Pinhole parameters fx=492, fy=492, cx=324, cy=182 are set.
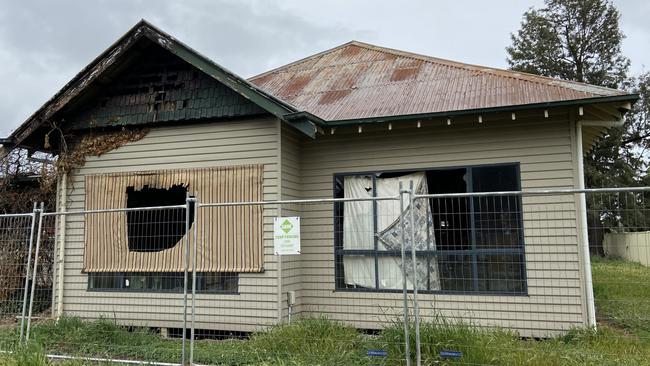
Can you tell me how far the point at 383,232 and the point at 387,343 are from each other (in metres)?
2.91

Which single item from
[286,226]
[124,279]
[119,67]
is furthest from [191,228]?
[119,67]

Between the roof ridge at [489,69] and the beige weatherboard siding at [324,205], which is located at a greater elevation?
the roof ridge at [489,69]

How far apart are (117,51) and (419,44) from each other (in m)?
28.0

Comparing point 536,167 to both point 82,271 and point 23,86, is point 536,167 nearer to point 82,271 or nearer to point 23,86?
point 82,271

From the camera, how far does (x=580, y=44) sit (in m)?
32.9

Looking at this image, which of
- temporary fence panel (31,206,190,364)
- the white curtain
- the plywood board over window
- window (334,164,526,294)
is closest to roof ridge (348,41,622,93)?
window (334,164,526,294)

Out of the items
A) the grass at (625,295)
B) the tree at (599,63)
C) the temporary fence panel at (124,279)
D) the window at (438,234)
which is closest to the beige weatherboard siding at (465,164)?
the window at (438,234)

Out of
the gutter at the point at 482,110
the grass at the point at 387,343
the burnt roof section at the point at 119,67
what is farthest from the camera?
the burnt roof section at the point at 119,67

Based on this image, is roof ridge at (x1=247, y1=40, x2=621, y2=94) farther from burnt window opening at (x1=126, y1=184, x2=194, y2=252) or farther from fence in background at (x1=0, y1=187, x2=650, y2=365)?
burnt window opening at (x1=126, y1=184, x2=194, y2=252)

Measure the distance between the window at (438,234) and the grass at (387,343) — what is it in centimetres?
144

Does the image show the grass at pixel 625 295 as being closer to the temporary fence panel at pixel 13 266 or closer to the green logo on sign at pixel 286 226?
the green logo on sign at pixel 286 226

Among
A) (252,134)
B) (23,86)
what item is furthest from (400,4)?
(23,86)

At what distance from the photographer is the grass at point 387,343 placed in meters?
5.31

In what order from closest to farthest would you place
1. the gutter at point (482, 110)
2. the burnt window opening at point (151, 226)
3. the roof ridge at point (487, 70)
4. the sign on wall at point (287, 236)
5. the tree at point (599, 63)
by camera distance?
the sign on wall at point (287, 236), the gutter at point (482, 110), the roof ridge at point (487, 70), the burnt window opening at point (151, 226), the tree at point (599, 63)
